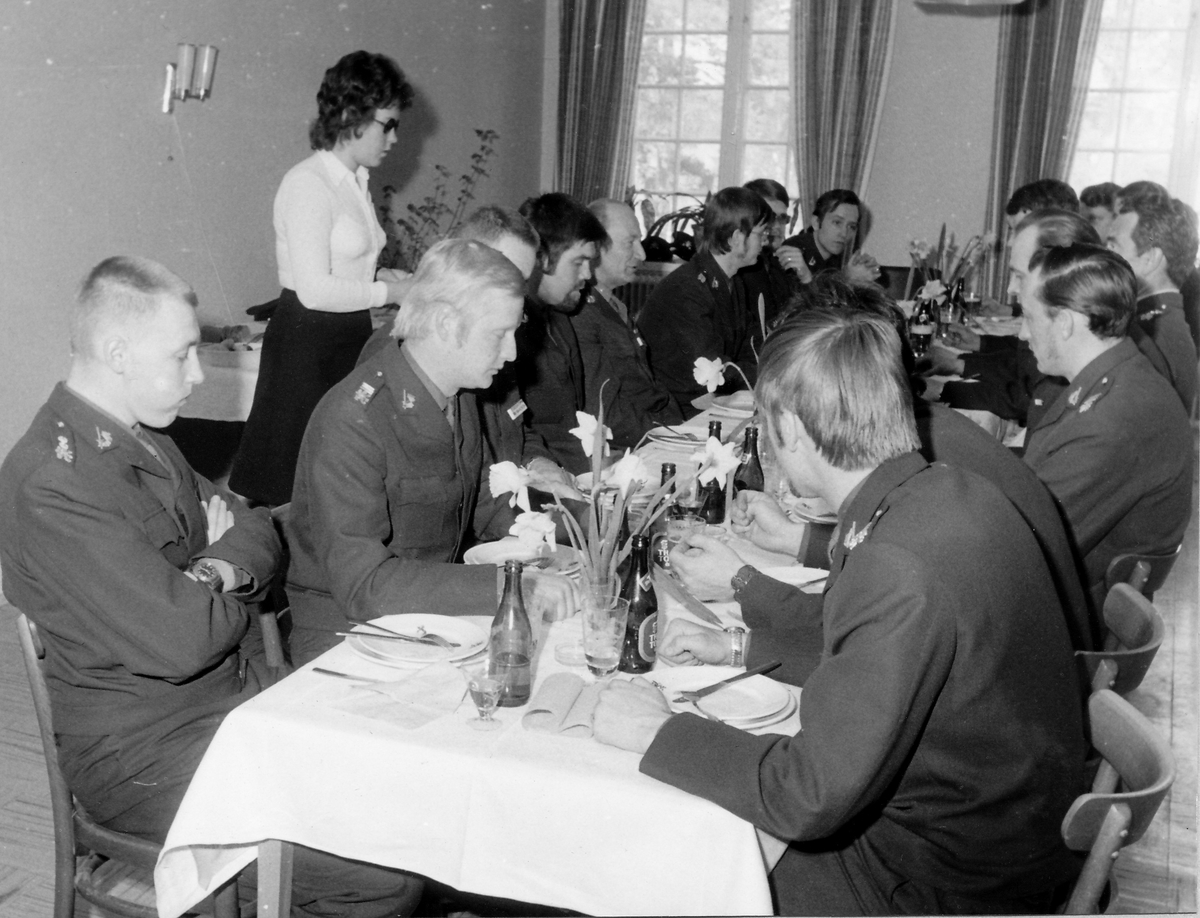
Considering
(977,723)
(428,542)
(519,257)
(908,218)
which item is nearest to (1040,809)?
(977,723)

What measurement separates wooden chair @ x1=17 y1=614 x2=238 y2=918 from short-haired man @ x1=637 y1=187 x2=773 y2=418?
3.13 metres

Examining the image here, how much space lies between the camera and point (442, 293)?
2.43 m

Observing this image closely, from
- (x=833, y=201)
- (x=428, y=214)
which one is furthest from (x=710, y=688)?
(x=428, y=214)

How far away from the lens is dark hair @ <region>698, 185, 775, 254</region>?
16.5 ft

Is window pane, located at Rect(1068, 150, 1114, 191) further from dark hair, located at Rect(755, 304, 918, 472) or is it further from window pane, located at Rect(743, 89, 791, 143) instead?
dark hair, located at Rect(755, 304, 918, 472)

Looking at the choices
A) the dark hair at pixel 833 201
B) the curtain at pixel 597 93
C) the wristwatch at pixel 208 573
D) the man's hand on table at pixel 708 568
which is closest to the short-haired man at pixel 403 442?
the wristwatch at pixel 208 573

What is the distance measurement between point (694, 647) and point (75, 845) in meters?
1.10

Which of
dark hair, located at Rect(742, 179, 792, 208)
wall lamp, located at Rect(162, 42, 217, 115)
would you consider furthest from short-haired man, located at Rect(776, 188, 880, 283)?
wall lamp, located at Rect(162, 42, 217, 115)

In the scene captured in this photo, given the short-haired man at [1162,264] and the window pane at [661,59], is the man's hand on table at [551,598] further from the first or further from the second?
the window pane at [661,59]

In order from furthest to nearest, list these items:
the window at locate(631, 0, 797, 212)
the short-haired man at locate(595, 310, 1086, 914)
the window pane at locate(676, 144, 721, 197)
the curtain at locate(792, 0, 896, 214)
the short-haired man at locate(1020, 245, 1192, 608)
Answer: the window pane at locate(676, 144, 721, 197) → the window at locate(631, 0, 797, 212) → the curtain at locate(792, 0, 896, 214) → the short-haired man at locate(1020, 245, 1192, 608) → the short-haired man at locate(595, 310, 1086, 914)

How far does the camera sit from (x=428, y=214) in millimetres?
7824

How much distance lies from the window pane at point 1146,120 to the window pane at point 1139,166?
0.20 feet

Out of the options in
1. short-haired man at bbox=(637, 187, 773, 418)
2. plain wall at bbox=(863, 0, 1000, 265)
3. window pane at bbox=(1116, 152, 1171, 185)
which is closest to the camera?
short-haired man at bbox=(637, 187, 773, 418)

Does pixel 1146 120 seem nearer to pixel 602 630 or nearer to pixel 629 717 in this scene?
pixel 602 630
